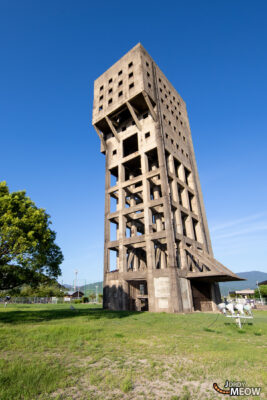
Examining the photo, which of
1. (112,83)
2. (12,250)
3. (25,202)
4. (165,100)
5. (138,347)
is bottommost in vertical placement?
(138,347)

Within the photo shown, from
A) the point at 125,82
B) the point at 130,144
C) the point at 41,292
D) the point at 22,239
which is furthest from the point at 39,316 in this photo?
the point at 41,292

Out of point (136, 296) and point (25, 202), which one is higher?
point (25, 202)

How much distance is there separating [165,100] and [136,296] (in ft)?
108

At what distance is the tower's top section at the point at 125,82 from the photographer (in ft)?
111

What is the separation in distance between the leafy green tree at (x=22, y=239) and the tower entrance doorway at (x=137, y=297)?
12978 millimetres

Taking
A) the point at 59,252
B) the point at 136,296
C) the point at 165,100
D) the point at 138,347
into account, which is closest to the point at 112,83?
the point at 165,100

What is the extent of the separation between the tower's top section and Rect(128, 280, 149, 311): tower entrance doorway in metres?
27.5

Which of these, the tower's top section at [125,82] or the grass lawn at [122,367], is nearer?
the grass lawn at [122,367]

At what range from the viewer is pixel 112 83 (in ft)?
126

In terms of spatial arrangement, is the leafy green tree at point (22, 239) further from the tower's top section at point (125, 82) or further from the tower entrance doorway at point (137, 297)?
the tower's top section at point (125, 82)

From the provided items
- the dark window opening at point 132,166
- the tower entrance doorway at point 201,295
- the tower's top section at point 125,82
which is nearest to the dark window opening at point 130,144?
the dark window opening at point 132,166

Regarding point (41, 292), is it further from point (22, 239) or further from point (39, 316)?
point (22, 239)

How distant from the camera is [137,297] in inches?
1083

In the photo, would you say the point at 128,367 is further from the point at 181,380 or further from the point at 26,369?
the point at 26,369
